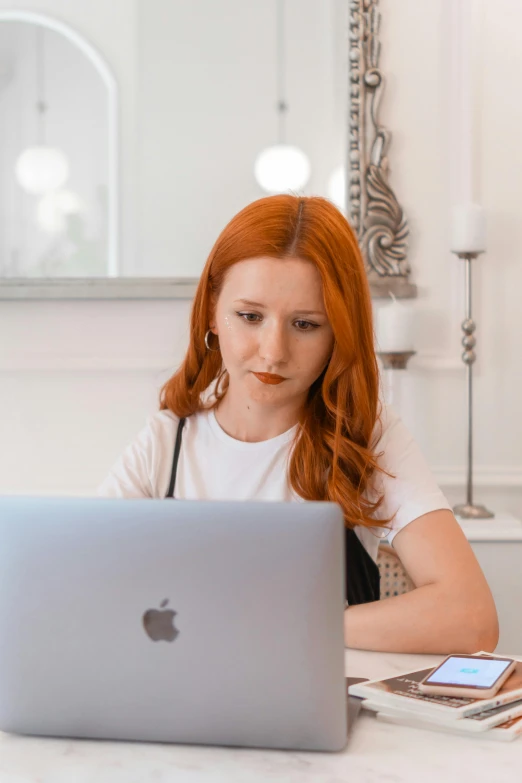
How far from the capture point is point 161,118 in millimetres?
2553

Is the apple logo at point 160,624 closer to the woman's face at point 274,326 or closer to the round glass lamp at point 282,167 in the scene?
the woman's face at point 274,326

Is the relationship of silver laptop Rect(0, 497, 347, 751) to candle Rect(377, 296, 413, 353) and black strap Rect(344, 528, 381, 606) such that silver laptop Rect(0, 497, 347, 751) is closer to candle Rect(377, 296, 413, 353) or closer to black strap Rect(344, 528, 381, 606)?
black strap Rect(344, 528, 381, 606)

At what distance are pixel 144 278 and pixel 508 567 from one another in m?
1.23

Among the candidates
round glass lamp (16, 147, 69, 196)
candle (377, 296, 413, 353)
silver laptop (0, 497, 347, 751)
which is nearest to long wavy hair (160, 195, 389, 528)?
silver laptop (0, 497, 347, 751)

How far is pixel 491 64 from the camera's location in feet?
8.48

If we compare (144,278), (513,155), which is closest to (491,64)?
(513,155)

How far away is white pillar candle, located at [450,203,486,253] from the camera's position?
2.40 meters

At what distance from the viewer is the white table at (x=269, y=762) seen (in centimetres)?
82

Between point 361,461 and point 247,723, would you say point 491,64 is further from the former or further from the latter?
point 247,723

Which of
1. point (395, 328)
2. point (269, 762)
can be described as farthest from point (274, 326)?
point (395, 328)

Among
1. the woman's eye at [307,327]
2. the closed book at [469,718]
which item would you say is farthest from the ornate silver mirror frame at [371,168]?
the closed book at [469,718]

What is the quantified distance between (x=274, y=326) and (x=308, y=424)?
9.4 inches

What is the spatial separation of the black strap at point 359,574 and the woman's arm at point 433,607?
10cm

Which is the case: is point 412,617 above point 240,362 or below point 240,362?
below
